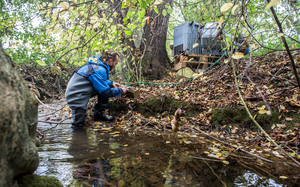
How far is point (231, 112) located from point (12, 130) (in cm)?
301

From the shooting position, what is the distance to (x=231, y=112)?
3.00m

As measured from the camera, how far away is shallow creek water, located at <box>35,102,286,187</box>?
135 cm

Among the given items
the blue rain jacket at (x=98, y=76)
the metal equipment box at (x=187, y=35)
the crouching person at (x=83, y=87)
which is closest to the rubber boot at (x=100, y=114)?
the crouching person at (x=83, y=87)

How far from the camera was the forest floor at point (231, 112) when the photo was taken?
206 centimetres

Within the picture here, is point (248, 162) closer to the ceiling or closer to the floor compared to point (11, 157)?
closer to the floor

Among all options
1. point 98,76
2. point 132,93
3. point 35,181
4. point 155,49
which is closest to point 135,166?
point 35,181

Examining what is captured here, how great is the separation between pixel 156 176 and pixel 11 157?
1.02 metres

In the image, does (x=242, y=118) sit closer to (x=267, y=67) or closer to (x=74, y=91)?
(x=267, y=67)

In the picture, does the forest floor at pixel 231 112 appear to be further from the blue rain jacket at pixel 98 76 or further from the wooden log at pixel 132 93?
the blue rain jacket at pixel 98 76

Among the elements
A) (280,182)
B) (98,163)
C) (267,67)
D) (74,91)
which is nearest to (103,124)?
(74,91)

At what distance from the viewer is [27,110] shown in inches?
42.5

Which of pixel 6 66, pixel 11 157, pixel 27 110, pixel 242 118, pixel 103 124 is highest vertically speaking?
pixel 6 66

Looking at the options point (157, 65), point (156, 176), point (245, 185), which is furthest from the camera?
point (157, 65)

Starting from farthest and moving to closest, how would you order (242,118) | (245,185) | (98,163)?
(242,118) < (98,163) < (245,185)
